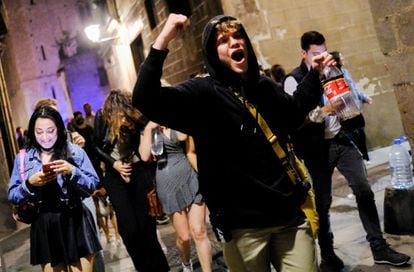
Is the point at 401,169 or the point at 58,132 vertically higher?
the point at 58,132

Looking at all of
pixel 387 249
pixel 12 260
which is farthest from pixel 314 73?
pixel 12 260

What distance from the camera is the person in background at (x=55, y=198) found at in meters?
3.71

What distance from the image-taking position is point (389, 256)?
420 centimetres

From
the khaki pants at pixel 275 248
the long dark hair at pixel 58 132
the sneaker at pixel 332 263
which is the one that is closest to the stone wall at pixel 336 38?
the sneaker at pixel 332 263

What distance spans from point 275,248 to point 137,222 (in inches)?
87.3

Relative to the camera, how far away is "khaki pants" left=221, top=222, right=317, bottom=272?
104 inches

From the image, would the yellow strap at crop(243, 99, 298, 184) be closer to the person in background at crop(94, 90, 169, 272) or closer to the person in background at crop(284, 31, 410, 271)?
the person in background at crop(284, 31, 410, 271)

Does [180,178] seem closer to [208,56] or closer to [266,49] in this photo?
[208,56]

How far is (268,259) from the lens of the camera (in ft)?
9.02

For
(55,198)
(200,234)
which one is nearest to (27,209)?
(55,198)

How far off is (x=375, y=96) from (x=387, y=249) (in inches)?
257

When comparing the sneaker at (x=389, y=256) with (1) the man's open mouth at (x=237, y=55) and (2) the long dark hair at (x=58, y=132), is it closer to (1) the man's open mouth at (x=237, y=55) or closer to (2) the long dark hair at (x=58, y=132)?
(1) the man's open mouth at (x=237, y=55)

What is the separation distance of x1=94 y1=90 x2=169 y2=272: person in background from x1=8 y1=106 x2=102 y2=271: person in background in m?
0.76

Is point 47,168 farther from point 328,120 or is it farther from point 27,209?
point 328,120
